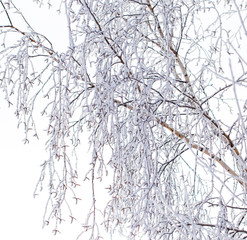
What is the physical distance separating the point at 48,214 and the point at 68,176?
0.17 m

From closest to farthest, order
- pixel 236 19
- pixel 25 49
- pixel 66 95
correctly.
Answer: pixel 66 95 → pixel 25 49 → pixel 236 19

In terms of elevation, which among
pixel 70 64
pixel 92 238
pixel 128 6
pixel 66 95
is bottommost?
pixel 92 238

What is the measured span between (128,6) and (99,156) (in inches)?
57.5

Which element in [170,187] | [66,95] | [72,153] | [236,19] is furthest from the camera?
[236,19]

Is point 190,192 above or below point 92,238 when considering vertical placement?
above

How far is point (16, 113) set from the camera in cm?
165

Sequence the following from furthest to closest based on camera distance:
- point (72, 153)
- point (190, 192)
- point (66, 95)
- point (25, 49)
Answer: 1. point (190, 192)
2. point (72, 153)
3. point (25, 49)
4. point (66, 95)

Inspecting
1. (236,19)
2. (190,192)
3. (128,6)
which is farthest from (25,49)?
(236,19)

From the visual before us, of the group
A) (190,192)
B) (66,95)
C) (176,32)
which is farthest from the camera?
(176,32)

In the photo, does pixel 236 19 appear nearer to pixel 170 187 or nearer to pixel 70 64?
pixel 170 187

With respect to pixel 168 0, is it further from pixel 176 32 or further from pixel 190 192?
pixel 190 192

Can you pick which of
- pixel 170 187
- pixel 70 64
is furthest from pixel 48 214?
pixel 170 187

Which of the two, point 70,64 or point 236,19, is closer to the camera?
point 70,64

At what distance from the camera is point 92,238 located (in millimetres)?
1537
